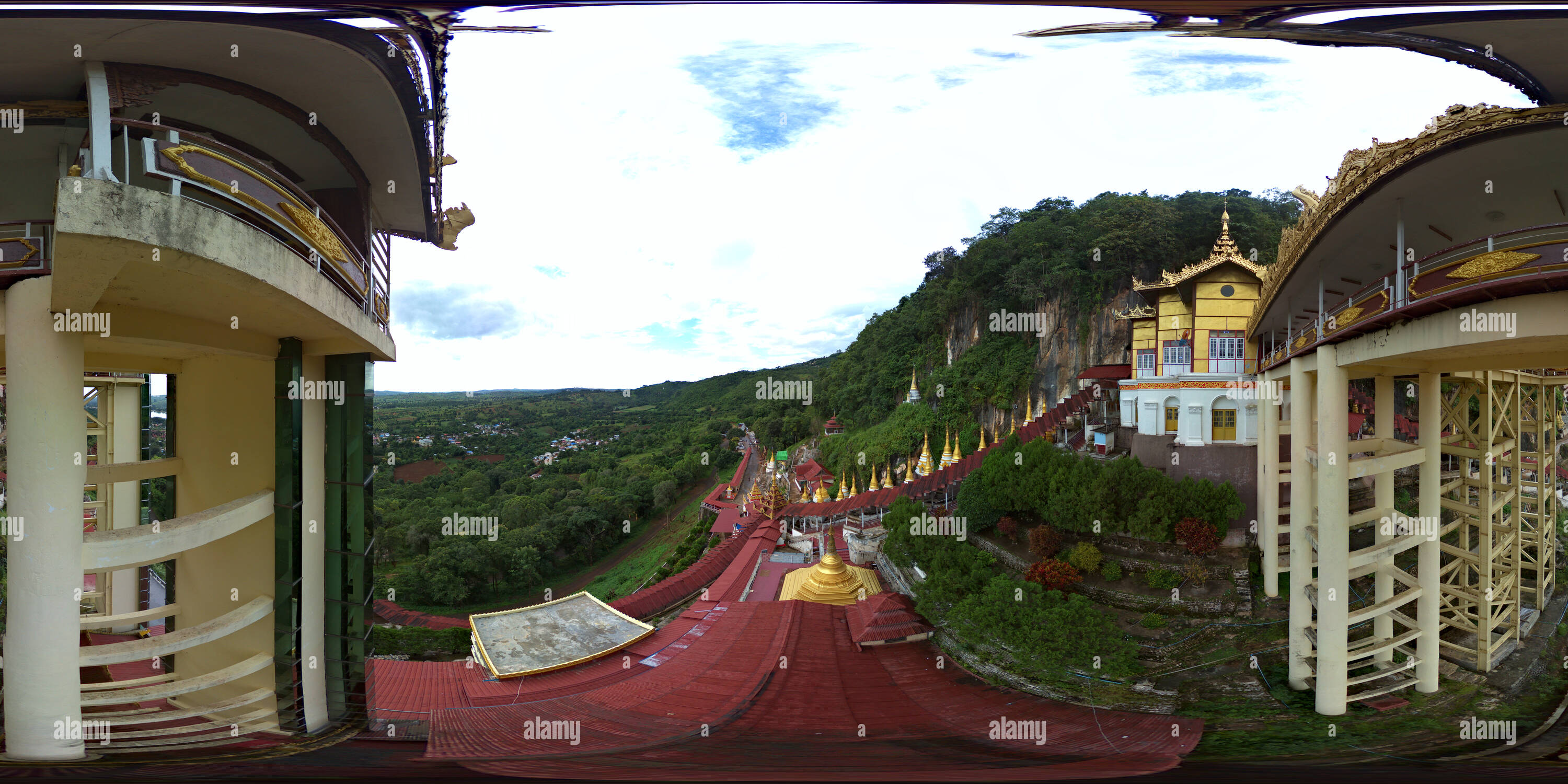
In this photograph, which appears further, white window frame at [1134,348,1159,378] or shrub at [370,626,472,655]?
white window frame at [1134,348,1159,378]

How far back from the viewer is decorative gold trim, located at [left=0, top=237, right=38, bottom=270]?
1709mm

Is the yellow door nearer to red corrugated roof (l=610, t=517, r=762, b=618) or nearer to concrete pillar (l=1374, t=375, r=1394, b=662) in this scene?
concrete pillar (l=1374, t=375, r=1394, b=662)

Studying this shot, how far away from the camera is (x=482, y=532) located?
12.4 m

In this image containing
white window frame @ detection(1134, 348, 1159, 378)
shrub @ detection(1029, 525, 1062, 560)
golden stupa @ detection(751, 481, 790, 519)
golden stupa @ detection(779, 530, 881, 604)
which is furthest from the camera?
golden stupa @ detection(751, 481, 790, 519)

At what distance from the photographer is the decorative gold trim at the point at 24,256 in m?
1.71

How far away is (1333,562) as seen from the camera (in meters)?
4.00

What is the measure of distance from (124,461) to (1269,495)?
12.5m

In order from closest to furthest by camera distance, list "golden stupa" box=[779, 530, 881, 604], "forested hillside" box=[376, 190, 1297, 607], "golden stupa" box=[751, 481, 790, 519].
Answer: "golden stupa" box=[779, 530, 881, 604], "golden stupa" box=[751, 481, 790, 519], "forested hillside" box=[376, 190, 1297, 607]

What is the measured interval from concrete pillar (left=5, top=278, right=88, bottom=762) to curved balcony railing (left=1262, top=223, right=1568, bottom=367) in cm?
556

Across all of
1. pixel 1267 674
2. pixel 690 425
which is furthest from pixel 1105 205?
pixel 690 425

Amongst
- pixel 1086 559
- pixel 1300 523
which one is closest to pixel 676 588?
pixel 1086 559

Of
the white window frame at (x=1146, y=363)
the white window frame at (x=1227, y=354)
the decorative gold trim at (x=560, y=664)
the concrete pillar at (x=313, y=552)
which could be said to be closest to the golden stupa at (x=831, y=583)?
the decorative gold trim at (x=560, y=664)

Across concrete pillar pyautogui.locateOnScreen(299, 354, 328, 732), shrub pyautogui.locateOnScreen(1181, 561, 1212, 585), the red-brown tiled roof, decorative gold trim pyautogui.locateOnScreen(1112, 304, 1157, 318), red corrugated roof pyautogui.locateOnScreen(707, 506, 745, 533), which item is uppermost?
decorative gold trim pyautogui.locateOnScreen(1112, 304, 1157, 318)

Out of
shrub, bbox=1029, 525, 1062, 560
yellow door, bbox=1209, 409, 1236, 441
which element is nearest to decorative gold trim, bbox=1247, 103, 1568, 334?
shrub, bbox=1029, 525, 1062, 560
